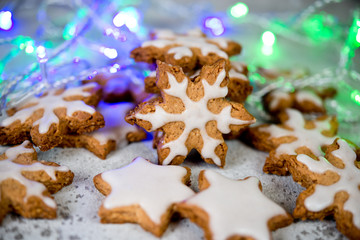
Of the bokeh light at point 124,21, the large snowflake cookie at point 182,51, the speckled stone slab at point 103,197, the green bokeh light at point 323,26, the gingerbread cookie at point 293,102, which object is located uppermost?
the green bokeh light at point 323,26

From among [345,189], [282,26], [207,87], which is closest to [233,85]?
[207,87]

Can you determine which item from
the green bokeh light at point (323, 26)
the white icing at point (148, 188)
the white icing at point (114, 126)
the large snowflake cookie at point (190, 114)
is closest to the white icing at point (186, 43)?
the large snowflake cookie at point (190, 114)

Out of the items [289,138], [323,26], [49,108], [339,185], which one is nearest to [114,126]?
[49,108]

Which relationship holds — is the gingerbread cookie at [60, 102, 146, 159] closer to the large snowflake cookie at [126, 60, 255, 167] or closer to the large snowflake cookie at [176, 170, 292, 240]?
the large snowflake cookie at [126, 60, 255, 167]

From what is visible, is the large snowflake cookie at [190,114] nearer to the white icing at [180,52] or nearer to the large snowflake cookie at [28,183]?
the white icing at [180,52]

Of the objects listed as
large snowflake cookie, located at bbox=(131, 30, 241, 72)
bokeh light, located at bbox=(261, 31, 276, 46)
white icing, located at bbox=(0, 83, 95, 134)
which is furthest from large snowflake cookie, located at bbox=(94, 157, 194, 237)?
bokeh light, located at bbox=(261, 31, 276, 46)

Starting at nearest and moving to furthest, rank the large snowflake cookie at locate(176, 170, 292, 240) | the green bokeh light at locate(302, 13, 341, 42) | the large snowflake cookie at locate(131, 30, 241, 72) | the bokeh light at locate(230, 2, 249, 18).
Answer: the large snowflake cookie at locate(176, 170, 292, 240) → the large snowflake cookie at locate(131, 30, 241, 72) → the green bokeh light at locate(302, 13, 341, 42) → the bokeh light at locate(230, 2, 249, 18)

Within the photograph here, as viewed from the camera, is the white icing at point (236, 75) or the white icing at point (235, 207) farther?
the white icing at point (236, 75)

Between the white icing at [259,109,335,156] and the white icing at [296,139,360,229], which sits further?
the white icing at [259,109,335,156]
